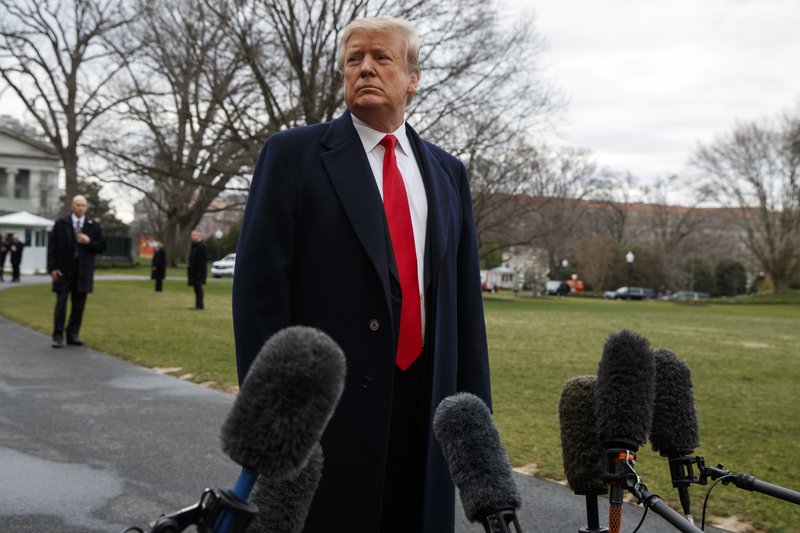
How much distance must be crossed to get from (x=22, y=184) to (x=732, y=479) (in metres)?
87.6

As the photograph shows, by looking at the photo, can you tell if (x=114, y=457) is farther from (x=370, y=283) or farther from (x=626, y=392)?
(x=626, y=392)

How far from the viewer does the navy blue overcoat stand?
2338 millimetres

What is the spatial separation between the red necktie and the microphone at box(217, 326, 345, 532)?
46.0 inches

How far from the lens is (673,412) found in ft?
7.30

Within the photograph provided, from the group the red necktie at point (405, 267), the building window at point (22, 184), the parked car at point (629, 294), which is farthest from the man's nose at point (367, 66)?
the building window at point (22, 184)

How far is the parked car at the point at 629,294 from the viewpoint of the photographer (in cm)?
7238

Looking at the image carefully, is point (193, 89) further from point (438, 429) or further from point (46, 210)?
point (46, 210)

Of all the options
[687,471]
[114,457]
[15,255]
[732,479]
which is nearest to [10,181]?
[15,255]

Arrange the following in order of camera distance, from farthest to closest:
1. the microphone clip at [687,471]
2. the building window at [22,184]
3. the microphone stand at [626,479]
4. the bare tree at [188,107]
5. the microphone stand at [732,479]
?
the building window at [22,184], the bare tree at [188,107], the microphone clip at [687,471], the microphone stand at [732,479], the microphone stand at [626,479]

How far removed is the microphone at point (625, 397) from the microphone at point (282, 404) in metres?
0.94

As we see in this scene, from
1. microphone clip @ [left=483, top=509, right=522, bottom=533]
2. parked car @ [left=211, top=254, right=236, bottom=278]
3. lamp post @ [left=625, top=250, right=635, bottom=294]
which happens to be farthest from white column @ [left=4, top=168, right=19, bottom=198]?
microphone clip @ [left=483, top=509, right=522, bottom=533]


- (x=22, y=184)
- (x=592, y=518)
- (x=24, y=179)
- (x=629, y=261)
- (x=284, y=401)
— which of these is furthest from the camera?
(x=24, y=179)

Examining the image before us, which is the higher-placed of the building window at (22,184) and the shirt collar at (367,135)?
the building window at (22,184)

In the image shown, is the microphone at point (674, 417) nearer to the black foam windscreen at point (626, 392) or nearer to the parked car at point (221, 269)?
the black foam windscreen at point (626, 392)
